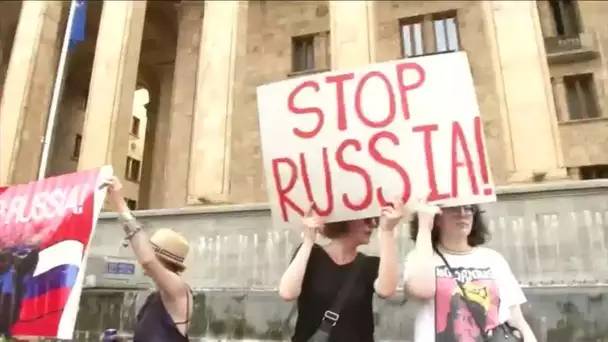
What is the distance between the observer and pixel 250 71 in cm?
1917

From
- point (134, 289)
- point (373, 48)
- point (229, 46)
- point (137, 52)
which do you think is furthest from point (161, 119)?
point (134, 289)

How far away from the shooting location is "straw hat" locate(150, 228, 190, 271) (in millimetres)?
3271

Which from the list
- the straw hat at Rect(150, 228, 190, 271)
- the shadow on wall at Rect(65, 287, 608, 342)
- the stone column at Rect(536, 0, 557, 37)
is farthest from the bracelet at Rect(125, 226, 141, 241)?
the stone column at Rect(536, 0, 557, 37)

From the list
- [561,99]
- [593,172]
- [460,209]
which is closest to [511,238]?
[460,209]

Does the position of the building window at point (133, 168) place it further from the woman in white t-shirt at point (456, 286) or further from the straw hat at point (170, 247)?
the woman in white t-shirt at point (456, 286)

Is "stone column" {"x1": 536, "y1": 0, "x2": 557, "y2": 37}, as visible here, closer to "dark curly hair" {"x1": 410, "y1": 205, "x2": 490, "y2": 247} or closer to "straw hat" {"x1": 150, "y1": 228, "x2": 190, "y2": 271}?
"dark curly hair" {"x1": 410, "y1": 205, "x2": 490, "y2": 247}

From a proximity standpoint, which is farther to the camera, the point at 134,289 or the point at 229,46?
the point at 229,46

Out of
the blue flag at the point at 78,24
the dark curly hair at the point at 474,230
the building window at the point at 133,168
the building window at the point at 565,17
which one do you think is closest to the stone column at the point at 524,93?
the building window at the point at 565,17

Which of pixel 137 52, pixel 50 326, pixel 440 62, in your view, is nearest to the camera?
pixel 440 62

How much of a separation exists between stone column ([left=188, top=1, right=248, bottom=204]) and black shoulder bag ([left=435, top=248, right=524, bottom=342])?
407 inches

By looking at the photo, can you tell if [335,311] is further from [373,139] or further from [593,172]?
[593,172]

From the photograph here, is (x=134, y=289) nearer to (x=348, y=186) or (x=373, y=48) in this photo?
(x=348, y=186)

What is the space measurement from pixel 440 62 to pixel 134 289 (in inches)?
269

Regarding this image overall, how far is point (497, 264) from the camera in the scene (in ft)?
9.65
